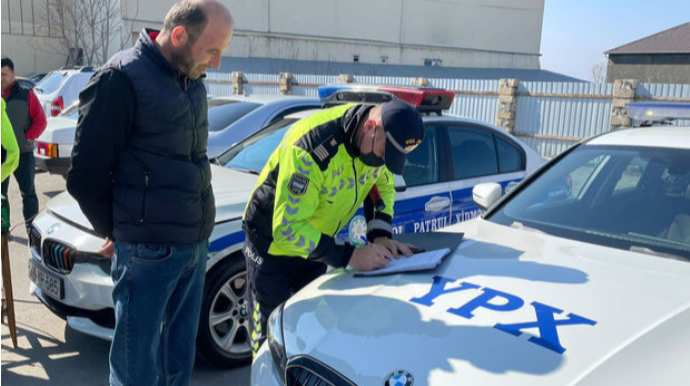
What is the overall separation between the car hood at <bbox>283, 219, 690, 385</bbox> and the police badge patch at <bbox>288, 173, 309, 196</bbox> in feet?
1.31

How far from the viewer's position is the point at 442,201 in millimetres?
4188

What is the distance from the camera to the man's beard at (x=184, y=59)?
2049 millimetres

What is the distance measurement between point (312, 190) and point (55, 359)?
2.22 m

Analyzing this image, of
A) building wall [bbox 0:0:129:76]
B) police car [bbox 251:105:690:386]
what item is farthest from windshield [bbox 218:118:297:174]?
building wall [bbox 0:0:129:76]

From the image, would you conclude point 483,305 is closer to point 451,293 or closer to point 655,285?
point 451,293

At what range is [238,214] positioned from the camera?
3.30 m

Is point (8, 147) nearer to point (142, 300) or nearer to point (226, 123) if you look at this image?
point (142, 300)

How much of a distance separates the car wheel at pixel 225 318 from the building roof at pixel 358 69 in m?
26.1

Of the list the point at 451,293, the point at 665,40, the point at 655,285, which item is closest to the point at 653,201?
the point at 655,285

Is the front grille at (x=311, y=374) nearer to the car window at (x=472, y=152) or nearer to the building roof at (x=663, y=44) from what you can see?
the car window at (x=472, y=152)

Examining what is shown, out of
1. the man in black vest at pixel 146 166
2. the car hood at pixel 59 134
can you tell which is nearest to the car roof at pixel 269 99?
the car hood at pixel 59 134

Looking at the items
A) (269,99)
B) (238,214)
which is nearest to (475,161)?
(238,214)

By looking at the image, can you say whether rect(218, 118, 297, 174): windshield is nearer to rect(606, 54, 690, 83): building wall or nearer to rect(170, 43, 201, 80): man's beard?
rect(170, 43, 201, 80): man's beard

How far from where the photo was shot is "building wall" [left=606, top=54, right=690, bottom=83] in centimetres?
3347
